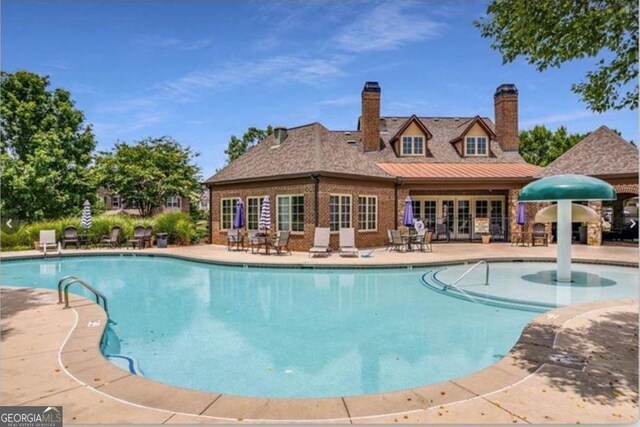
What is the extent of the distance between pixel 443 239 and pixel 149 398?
1916 centimetres

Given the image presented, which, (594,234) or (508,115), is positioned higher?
(508,115)

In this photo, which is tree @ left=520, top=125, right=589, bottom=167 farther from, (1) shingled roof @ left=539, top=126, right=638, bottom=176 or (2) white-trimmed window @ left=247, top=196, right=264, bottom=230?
(2) white-trimmed window @ left=247, top=196, right=264, bottom=230

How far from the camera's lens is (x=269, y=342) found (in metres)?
6.49

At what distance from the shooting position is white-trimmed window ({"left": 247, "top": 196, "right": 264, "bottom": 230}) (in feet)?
61.5

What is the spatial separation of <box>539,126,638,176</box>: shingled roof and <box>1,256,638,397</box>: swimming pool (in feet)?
23.6

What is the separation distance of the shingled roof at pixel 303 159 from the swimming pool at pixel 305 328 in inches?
234

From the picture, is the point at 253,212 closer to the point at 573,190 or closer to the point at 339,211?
the point at 339,211

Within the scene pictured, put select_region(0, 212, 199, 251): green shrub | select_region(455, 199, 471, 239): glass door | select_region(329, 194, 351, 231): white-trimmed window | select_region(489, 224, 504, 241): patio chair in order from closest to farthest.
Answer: select_region(329, 194, 351, 231): white-trimmed window < select_region(0, 212, 199, 251): green shrub < select_region(489, 224, 504, 241): patio chair < select_region(455, 199, 471, 239): glass door

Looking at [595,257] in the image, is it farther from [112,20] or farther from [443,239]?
[112,20]

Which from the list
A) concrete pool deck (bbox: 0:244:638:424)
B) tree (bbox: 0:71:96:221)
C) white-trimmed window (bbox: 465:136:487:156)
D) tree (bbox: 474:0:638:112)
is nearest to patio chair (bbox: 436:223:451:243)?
white-trimmed window (bbox: 465:136:487:156)

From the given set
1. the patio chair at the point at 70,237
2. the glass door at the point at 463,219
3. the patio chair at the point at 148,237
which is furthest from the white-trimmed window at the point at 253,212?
the glass door at the point at 463,219

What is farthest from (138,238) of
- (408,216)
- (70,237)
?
(408,216)

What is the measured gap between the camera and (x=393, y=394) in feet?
12.1

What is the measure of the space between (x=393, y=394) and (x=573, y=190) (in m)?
8.36
